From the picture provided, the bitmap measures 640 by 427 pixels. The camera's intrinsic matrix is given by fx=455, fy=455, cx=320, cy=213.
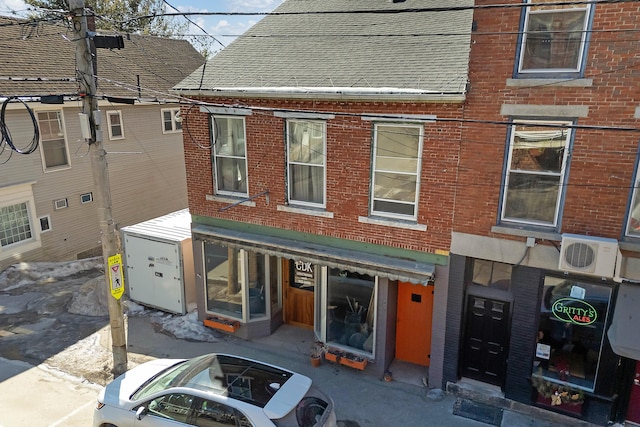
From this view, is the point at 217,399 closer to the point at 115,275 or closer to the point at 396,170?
the point at 115,275

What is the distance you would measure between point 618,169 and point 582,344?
337 centimetres

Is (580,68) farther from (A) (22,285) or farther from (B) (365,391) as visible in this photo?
(A) (22,285)

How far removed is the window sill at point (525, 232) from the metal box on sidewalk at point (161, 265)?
26.7 ft

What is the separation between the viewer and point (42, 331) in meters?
11.9

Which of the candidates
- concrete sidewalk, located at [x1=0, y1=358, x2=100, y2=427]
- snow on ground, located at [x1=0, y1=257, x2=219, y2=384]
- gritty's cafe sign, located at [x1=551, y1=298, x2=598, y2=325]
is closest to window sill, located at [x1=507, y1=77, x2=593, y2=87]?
gritty's cafe sign, located at [x1=551, y1=298, x2=598, y2=325]

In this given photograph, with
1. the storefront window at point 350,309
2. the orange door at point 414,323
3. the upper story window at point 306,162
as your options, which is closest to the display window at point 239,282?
the storefront window at point 350,309

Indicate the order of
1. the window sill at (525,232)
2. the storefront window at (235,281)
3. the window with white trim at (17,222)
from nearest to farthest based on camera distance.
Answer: the window sill at (525,232) → the storefront window at (235,281) → the window with white trim at (17,222)

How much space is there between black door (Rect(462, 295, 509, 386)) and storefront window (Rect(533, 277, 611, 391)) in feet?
2.17

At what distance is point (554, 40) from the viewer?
7.64 metres

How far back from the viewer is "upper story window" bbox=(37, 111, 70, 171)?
1577 cm

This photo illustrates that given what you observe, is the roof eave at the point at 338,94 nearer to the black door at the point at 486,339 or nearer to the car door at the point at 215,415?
the black door at the point at 486,339

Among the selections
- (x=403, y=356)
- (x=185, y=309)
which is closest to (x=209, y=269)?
(x=185, y=309)

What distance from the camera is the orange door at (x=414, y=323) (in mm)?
10164

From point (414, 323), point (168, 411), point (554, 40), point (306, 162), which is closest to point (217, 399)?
point (168, 411)
